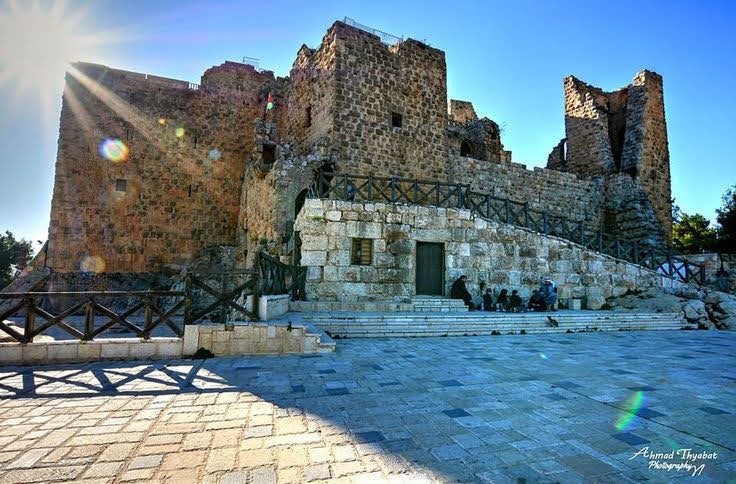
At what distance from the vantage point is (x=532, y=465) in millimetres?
2697

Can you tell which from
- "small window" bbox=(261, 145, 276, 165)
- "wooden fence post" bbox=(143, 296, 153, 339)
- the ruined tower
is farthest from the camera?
the ruined tower

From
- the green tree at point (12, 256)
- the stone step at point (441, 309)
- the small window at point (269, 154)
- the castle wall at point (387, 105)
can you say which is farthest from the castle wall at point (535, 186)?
the green tree at point (12, 256)

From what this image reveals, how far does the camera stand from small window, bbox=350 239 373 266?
11.7 m

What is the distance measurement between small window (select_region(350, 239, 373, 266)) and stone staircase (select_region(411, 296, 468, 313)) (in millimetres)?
1885

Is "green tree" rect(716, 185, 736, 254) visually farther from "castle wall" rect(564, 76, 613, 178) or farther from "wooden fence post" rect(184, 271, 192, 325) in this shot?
"wooden fence post" rect(184, 271, 192, 325)

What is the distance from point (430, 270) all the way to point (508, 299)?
2.66m

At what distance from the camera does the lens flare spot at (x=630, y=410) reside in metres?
3.42

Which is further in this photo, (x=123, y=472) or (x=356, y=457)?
(x=356, y=457)

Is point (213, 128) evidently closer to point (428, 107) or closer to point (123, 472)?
point (428, 107)

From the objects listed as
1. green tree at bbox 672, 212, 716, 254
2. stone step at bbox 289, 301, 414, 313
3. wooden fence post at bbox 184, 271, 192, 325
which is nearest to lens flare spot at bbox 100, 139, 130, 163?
stone step at bbox 289, 301, 414, 313

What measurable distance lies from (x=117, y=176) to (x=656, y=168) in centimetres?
2836

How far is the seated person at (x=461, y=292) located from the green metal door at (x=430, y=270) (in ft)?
1.55

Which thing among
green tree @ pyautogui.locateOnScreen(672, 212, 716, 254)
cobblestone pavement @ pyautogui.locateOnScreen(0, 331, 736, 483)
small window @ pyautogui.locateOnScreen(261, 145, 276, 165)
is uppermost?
small window @ pyautogui.locateOnScreen(261, 145, 276, 165)

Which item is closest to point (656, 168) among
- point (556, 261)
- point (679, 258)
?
point (679, 258)
